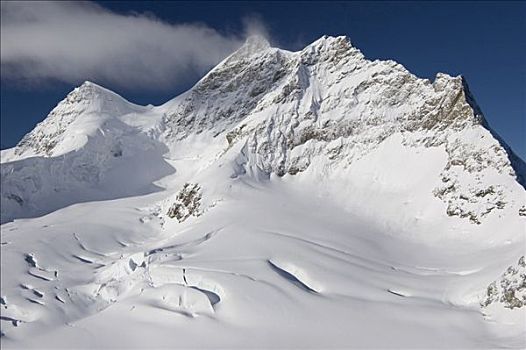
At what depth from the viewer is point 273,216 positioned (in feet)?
202

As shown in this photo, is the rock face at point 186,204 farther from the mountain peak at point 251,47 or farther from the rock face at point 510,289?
the mountain peak at point 251,47

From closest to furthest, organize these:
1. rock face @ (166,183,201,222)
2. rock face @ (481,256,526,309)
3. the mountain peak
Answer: rock face @ (481,256,526,309) < rock face @ (166,183,201,222) < the mountain peak

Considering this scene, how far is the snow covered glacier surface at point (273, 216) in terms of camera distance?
36.6m

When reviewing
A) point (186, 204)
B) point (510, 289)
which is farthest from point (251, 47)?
point (510, 289)

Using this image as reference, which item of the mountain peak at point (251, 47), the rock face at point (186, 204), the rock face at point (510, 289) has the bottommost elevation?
the rock face at point (510, 289)

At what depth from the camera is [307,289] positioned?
42.1m

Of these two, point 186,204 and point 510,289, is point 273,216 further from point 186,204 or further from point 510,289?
point 510,289

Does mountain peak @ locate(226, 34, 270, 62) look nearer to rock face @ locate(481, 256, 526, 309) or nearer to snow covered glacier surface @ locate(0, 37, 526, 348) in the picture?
snow covered glacier surface @ locate(0, 37, 526, 348)

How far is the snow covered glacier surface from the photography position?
1441 inches

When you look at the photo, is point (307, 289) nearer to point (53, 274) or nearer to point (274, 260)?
point (274, 260)

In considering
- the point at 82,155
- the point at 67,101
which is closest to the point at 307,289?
the point at 82,155

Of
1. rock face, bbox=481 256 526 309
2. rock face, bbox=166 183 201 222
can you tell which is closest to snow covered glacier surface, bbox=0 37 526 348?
rock face, bbox=481 256 526 309

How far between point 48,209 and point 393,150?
163 ft

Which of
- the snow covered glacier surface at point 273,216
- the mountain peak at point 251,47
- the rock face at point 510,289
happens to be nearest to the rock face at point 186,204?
the snow covered glacier surface at point 273,216
